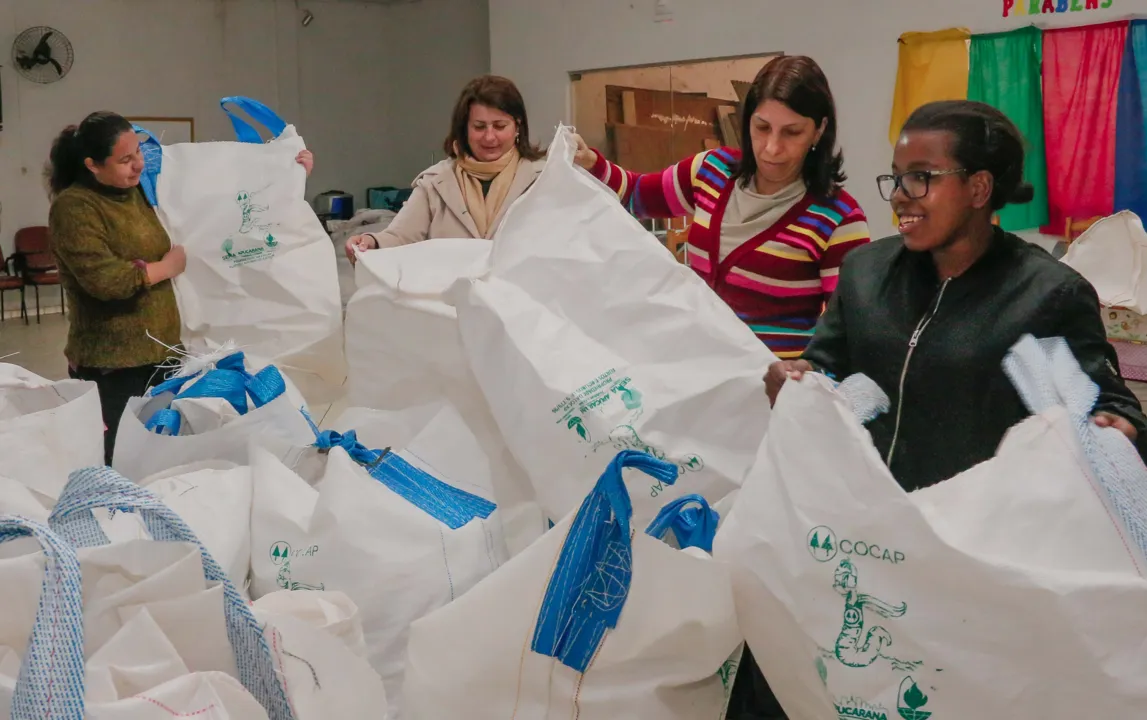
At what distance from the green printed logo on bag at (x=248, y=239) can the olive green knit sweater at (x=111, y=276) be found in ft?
0.75

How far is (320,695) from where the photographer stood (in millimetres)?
1008

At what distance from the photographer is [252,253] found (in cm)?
247

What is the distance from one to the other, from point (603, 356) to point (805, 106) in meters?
0.64

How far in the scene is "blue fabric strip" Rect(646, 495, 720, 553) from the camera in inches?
49.5

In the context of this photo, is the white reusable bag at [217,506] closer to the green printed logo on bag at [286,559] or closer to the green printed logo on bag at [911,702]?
the green printed logo on bag at [286,559]

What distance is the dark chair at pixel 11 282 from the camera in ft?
24.6

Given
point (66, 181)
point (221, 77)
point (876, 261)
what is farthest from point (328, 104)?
point (876, 261)

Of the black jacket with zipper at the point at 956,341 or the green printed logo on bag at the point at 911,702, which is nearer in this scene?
the green printed logo on bag at the point at 911,702

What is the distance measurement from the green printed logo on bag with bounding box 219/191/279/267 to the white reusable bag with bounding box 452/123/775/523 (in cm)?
104

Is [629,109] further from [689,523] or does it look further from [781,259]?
[689,523]

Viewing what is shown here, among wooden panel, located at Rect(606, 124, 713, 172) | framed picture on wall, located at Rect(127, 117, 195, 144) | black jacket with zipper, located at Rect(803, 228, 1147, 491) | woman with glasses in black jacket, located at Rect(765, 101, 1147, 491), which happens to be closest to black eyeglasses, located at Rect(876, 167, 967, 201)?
woman with glasses in black jacket, located at Rect(765, 101, 1147, 491)

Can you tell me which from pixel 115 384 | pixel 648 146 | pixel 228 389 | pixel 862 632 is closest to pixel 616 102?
pixel 648 146

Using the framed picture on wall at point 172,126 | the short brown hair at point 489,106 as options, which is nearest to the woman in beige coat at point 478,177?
the short brown hair at point 489,106

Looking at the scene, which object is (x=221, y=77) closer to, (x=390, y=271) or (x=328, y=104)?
(x=328, y=104)
